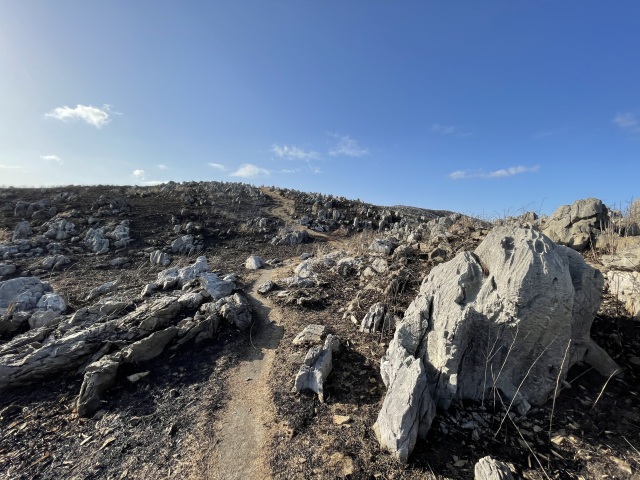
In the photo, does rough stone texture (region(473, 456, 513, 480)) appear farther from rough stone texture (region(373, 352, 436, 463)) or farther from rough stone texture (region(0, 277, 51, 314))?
rough stone texture (region(0, 277, 51, 314))

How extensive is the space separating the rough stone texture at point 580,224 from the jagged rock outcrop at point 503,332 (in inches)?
128

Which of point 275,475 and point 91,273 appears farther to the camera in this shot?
point 91,273

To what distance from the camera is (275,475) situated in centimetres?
423

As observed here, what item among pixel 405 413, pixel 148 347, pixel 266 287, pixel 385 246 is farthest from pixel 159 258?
pixel 405 413

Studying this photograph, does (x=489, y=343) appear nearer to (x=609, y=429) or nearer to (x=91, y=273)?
(x=609, y=429)

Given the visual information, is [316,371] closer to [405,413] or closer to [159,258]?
[405,413]

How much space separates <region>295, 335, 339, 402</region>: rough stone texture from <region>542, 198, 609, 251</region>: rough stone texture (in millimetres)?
7049

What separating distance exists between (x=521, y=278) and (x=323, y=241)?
17061mm

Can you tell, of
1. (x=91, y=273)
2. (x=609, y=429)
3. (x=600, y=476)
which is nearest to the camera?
(x=600, y=476)

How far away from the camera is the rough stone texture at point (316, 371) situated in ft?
18.8

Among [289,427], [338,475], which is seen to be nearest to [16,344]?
[289,427]

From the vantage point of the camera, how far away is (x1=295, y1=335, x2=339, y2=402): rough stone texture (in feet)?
18.8

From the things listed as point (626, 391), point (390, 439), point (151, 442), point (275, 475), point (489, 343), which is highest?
point (489, 343)

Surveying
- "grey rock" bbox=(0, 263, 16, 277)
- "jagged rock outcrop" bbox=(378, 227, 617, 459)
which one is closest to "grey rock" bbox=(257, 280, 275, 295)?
"jagged rock outcrop" bbox=(378, 227, 617, 459)
